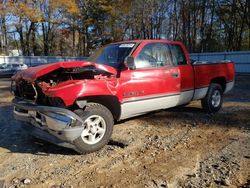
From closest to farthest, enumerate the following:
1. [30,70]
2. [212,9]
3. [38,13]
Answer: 1. [30,70]
2. [38,13]
3. [212,9]

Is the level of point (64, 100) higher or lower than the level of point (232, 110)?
higher

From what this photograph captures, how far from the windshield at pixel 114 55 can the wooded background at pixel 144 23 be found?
1243 inches

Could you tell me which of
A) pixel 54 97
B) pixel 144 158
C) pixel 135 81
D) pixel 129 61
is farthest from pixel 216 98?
pixel 54 97

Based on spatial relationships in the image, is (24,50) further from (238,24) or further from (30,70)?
(30,70)

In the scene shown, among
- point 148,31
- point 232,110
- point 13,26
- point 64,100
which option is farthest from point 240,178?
point 148,31

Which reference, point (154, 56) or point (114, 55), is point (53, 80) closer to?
point (114, 55)

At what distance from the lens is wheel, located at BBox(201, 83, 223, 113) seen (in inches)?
296

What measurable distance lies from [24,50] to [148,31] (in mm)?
17726

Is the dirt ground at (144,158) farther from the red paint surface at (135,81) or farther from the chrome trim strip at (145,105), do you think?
the red paint surface at (135,81)

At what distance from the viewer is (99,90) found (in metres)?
4.88

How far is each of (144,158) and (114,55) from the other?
2359mm

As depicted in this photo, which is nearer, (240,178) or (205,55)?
(240,178)

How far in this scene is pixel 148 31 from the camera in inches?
1706

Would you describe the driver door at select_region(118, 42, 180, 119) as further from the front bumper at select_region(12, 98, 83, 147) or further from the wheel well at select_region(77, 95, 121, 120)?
the front bumper at select_region(12, 98, 83, 147)
